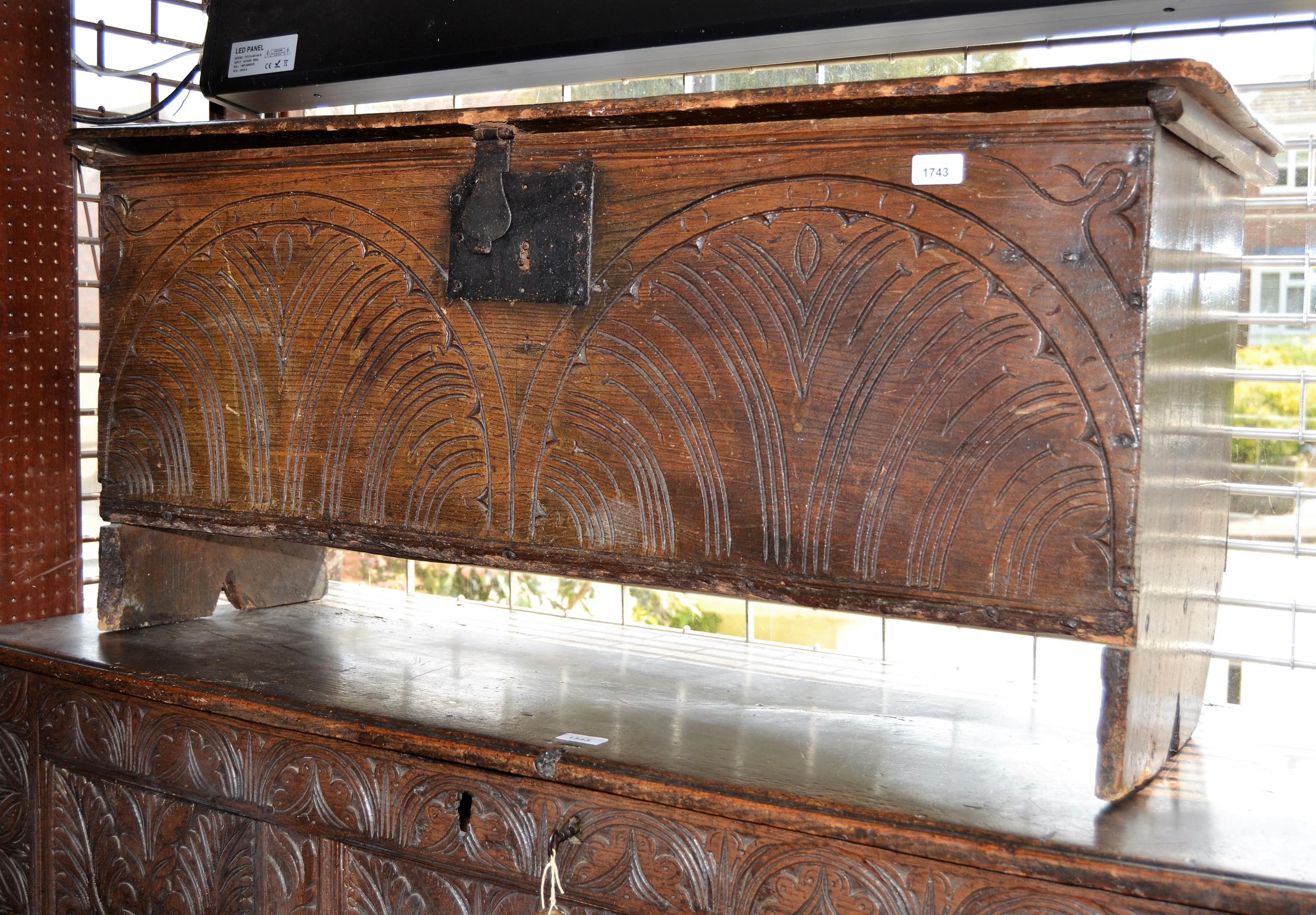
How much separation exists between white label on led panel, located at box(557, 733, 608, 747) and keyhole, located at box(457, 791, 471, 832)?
6.4 inches

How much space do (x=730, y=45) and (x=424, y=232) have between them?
1.83 ft

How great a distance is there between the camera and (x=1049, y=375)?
1.42m

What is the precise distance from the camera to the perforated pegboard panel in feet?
7.78

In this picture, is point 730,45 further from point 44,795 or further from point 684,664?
point 44,795

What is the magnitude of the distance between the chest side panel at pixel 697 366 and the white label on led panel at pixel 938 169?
15mm

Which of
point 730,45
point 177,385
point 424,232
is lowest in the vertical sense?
point 177,385

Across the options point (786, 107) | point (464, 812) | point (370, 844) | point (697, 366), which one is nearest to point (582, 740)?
point (464, 812)

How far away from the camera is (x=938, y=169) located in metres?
1.46

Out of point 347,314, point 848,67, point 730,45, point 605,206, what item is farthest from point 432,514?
point 848,67

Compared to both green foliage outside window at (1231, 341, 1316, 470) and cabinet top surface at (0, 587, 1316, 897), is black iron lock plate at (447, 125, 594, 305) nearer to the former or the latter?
cabinet top surface at (0, 587, 1316, 897)

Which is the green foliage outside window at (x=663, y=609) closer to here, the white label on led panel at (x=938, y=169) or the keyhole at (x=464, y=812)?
the keyhole at (x=464, y=812)

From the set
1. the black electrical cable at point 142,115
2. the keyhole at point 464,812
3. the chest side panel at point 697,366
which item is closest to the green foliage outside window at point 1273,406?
the chest side panel at point 697,366

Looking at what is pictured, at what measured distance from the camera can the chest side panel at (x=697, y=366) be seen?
4.65 feet

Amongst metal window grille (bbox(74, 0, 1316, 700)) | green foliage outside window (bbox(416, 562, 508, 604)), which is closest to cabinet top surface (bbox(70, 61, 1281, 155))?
metal window grille (bbox(74, 0, 1316, 700))
